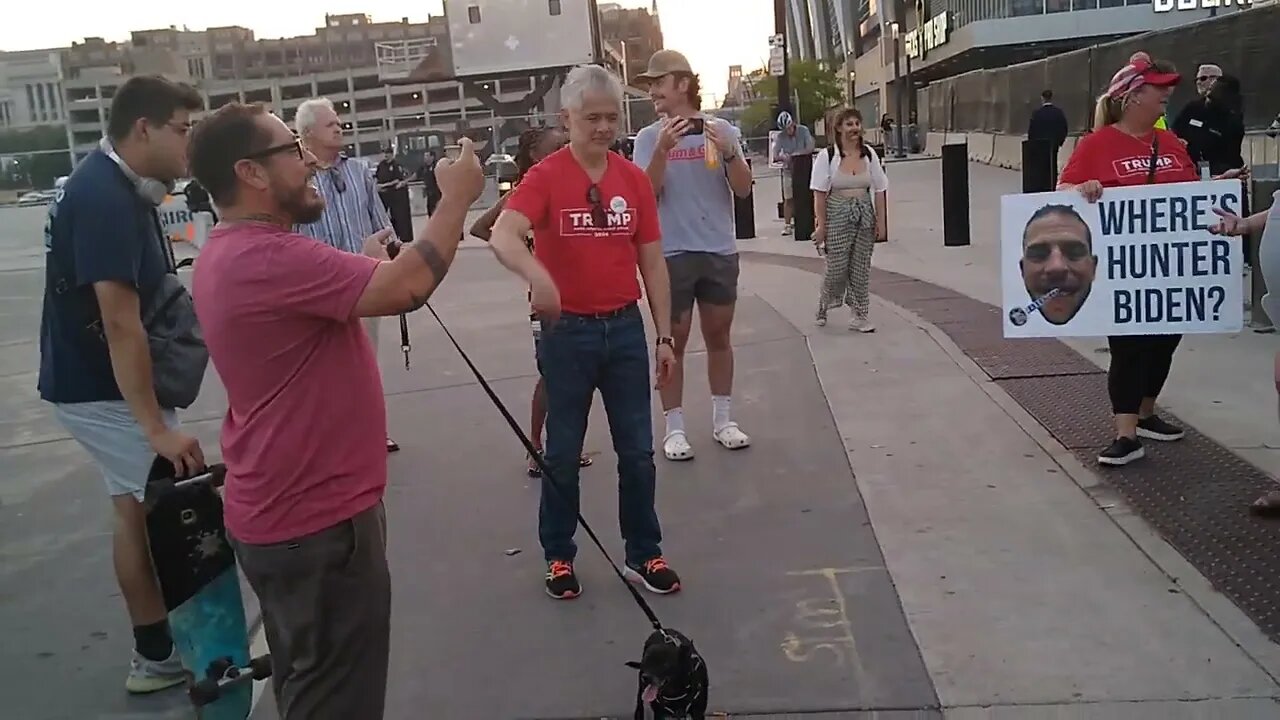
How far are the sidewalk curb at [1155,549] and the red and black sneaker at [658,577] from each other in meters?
1.77

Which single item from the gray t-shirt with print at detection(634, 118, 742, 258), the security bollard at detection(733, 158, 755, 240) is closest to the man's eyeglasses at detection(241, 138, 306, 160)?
the gray t-shirt with print at detection(634, 118, 742, 258)

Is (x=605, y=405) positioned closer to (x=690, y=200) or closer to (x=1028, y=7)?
(x=690, y=200)

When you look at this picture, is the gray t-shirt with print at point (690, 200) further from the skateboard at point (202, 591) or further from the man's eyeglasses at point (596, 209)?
the skateboard at point (202, 591)

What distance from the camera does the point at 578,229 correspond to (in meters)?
4.07

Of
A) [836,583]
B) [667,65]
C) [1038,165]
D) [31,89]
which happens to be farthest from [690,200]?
[31,89]

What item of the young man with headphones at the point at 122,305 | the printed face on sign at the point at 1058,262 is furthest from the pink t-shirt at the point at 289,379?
the printed face on sign at the point at 1058,262

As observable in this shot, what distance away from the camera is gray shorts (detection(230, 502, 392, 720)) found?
97.9 inches

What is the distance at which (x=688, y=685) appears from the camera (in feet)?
10.1

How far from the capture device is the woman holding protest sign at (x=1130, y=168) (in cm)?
508

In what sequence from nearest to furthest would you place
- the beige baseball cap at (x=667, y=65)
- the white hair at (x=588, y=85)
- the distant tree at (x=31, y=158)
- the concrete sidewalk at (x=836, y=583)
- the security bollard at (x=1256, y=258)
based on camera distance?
the concrete sidewalk at (x=836, y=583), the white hair at (x=588, y=85), the beige baseball cap at (x=667, y=65), the security bollard at (x=1256, y=258), the distant tree at (x=31, y=158)

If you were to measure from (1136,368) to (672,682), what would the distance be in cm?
321

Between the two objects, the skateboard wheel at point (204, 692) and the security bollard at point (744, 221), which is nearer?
the skateboard wheel at point (204, 692)

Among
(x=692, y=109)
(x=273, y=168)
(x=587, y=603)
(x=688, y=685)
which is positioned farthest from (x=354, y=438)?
(x=692, y=109)

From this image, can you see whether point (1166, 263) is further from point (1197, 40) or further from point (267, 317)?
point (1197, 40)
